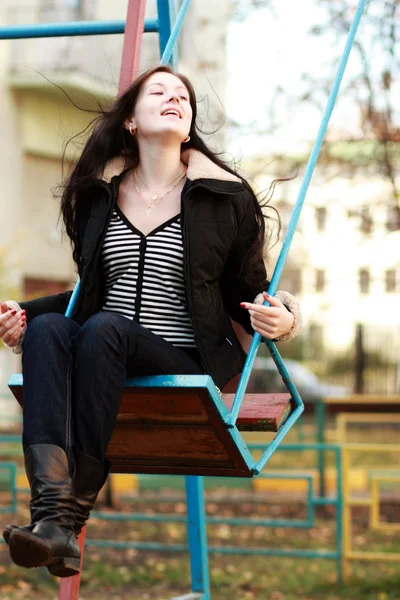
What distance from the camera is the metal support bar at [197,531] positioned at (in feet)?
12.8

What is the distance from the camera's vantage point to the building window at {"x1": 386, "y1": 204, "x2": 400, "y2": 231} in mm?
7769

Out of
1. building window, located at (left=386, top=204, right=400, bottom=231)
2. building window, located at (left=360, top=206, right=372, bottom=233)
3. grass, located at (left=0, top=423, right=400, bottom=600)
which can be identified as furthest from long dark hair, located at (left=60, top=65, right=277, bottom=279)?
building window, located at (left=360, top=206, right=372, bottom=233)

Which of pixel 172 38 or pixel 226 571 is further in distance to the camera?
pixel 226 571

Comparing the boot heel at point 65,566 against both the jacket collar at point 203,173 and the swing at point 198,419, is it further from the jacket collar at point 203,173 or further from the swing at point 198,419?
the jacket collar at point 203,173

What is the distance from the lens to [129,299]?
2.77 metres

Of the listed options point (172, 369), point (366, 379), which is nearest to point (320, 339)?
point (366, 379)

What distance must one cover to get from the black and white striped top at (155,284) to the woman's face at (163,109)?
276mm

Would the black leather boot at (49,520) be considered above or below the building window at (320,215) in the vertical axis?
below

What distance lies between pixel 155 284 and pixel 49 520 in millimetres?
744

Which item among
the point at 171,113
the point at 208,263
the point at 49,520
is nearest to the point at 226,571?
the point at 208,263

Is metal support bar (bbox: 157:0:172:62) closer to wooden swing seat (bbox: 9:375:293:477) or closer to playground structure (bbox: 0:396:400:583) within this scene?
wooden swing seat (bbox: 9:375:293:477)

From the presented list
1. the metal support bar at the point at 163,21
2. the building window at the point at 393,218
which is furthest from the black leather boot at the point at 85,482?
the building window at the point at 393,218

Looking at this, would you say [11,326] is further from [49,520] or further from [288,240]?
[288,240]

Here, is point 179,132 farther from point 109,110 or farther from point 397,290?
point 397,290
